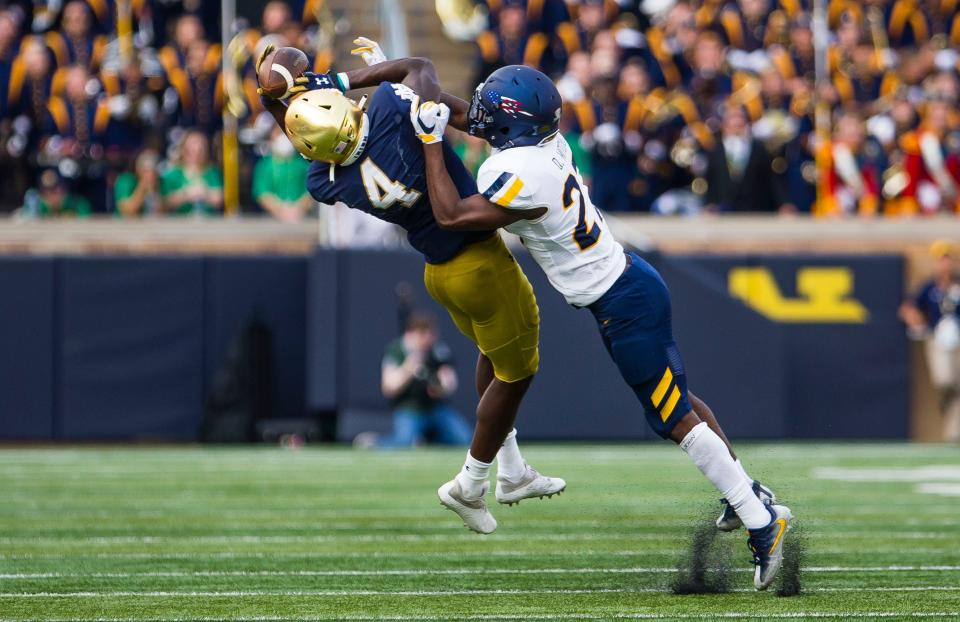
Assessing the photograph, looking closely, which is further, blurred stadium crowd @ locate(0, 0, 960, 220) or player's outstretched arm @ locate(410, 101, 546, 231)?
blurred stadium crowd @ locate(0, 0, 960, 220)

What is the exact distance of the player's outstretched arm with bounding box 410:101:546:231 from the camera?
18.1 ft

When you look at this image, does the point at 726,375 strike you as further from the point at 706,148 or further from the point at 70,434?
the point at 70,434

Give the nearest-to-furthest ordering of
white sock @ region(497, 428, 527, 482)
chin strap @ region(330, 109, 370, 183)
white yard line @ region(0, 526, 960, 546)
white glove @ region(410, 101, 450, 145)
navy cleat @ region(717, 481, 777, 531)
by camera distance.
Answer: white glove @ region(410, 101, 450, 145) → navy cleat @ region(717, 481, 777, 531) → chin strap @ region(330, 109, 370, 183) → white sock @ region(497, 428, 527, 482) → white yard line @ region(0, 526, 960, 546)

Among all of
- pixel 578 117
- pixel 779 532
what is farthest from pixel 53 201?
pixel 779 532

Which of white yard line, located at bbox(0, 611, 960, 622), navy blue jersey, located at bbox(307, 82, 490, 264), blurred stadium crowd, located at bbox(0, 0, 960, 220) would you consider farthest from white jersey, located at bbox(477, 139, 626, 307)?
blurred stadium crowd, located at bbox(0, 0, 960, 220)

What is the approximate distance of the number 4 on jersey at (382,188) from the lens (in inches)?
228

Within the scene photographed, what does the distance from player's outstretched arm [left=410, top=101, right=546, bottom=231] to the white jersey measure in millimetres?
36

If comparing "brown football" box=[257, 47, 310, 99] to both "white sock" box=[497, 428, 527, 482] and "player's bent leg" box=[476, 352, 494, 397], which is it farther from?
"white sock" box=[497, 428, 527, 482]

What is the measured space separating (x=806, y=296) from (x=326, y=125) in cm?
889

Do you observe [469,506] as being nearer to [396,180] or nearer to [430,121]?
[396,180]

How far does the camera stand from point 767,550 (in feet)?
17.9

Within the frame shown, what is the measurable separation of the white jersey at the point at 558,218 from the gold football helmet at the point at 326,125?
0.48 m

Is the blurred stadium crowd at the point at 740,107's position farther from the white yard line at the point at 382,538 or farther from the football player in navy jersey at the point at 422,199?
the football player in navy jersey at the point at 422,199

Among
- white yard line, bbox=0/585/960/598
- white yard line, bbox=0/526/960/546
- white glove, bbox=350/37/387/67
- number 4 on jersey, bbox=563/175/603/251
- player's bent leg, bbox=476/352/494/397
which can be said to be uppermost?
white glove, bbox=350/37/387/67
